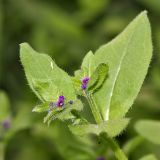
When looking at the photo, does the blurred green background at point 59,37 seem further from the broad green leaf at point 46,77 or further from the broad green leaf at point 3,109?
the broad green leaf at point 46,77

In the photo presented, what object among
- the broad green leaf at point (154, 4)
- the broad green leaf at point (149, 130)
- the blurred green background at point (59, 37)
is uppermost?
the broad green leaf at point (149, 130)

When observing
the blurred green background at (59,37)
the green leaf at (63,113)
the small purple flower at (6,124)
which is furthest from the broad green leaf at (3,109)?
the green leaf at (63,113)

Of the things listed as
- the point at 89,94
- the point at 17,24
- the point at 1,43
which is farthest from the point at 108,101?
the point at 17,24

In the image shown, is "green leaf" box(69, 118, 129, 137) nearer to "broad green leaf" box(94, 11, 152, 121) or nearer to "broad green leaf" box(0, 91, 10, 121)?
"broad green leaf" box(94, 11, 152, 121)

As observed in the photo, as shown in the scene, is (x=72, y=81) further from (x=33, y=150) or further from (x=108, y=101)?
(x=33, y=150)

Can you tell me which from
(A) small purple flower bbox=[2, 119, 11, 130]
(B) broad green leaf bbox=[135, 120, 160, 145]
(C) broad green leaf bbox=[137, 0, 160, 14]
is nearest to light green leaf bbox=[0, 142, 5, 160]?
(A) small purple flower bbox=[2, 119, 11, 130]
